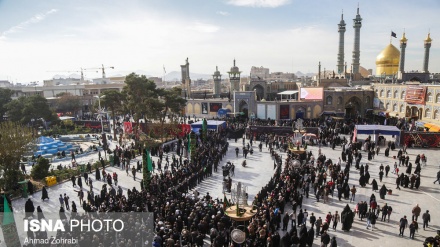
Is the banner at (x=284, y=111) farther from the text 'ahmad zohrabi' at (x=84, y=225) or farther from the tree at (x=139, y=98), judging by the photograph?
the text 'ahmad zohrabi' at (x=84, y=225)

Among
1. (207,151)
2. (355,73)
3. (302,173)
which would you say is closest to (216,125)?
A: (207,151)

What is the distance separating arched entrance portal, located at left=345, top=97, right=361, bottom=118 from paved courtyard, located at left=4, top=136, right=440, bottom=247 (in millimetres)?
15301

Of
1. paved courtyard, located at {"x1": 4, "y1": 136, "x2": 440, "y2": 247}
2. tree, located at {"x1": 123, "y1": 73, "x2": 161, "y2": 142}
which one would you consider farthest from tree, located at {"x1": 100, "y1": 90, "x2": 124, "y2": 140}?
paved courtyard, located at {"x1": 4, "y1": 136, "x2": 440, "y2": 247}

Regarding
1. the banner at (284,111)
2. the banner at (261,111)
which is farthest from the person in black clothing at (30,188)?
the banner at (284,111)

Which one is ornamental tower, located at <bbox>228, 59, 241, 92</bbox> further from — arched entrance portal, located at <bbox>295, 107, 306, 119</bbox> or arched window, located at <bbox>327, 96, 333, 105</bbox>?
arched window, located at <bbox>327, 96, 333, 105</bbox>

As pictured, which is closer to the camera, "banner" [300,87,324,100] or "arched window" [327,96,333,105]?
"banner" [300,87,324,100]

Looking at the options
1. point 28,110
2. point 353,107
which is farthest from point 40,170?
point 353,107

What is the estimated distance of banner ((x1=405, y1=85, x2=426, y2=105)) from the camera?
3072cm

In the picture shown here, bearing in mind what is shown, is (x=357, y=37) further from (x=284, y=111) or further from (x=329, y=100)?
(x=284, y=111)

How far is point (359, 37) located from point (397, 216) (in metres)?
44.8

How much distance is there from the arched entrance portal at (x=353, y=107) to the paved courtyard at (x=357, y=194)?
1530 cm

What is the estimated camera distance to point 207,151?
877 inches

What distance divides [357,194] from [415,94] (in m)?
21.5

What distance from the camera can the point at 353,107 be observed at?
129 feet
